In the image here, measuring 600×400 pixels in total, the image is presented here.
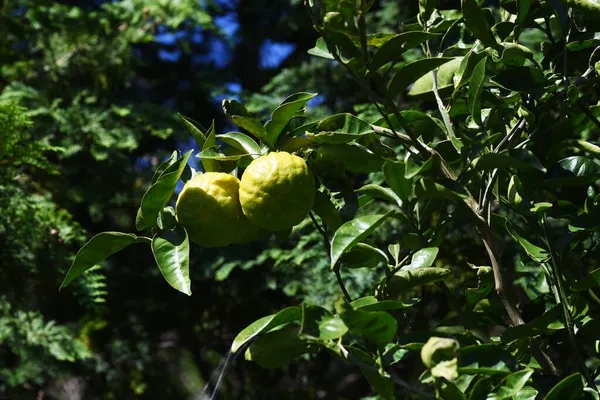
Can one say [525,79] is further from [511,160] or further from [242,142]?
[242,142]

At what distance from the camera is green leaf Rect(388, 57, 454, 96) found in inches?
26.5

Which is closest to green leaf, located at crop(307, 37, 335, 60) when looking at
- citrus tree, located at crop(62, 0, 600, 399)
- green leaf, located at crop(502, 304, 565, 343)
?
citrus tree, located at crop(62, 0, 600, 399)

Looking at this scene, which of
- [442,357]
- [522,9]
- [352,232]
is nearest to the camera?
[442,357]

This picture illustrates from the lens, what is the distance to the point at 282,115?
70 centimetres

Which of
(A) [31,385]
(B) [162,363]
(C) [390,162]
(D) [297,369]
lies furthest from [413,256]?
(B) [162,363]

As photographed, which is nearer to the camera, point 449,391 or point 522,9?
point 449,391

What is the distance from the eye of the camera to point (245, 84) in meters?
3.05

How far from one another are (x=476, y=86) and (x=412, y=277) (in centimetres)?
18

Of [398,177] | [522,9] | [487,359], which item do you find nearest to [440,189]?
[398,177]

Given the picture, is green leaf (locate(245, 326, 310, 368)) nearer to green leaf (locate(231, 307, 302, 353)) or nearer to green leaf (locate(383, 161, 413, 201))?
green leaf (locate(231, 307, 302, 353))

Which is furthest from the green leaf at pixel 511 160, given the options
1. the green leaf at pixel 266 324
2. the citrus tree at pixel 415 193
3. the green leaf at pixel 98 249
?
the green leaf at pixel 98 249

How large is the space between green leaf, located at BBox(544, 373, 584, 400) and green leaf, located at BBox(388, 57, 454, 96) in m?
0.28

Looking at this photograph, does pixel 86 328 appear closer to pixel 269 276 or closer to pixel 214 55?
pixel 269 276

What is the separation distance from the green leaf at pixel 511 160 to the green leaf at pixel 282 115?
17 cm
